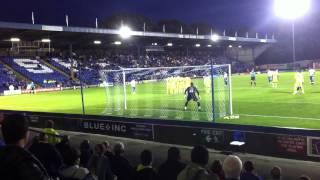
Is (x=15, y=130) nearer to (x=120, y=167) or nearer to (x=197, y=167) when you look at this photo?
(x=197, y=167)

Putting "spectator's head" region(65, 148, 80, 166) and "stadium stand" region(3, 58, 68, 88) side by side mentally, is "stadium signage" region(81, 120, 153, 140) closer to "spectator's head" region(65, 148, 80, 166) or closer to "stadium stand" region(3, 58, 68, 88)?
"spectator's head" region(65, 148, 80, 166)

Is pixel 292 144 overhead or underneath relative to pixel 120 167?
underneath

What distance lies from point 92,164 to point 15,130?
18.1ft

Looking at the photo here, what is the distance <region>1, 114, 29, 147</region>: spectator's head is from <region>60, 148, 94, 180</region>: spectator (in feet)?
10.4

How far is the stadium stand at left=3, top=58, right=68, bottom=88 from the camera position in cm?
6275

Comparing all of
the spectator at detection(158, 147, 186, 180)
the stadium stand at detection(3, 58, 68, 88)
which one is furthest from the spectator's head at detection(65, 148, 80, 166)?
the stadium stand at detection(3, 58, 68, 88)

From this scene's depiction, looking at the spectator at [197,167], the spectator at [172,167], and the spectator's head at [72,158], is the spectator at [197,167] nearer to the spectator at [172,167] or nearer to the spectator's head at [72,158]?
the spectator at [172,167]

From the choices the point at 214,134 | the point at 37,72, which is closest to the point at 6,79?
the point at 37,72

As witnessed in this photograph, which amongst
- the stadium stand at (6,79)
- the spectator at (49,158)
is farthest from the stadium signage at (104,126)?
the stadium stand at (6,79)

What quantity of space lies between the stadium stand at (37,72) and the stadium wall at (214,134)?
42555mm

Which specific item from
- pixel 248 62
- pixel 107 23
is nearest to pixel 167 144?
pixel 248 62

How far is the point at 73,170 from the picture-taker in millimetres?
6898

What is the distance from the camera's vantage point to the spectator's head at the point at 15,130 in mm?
3654

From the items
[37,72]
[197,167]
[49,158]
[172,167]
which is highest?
[37,72]
